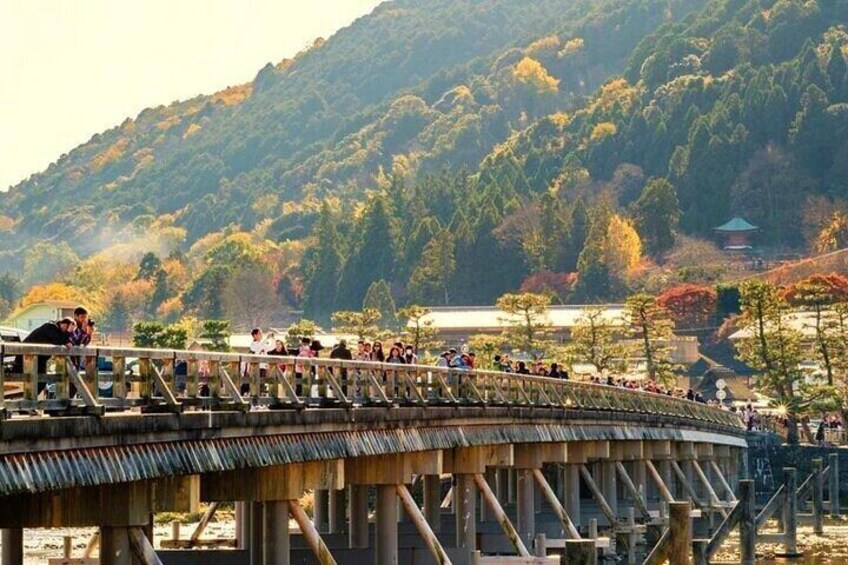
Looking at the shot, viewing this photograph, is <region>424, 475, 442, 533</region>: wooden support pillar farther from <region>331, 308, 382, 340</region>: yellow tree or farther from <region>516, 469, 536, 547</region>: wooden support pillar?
<region>331, 308, 382, 340</region>: yellow tree

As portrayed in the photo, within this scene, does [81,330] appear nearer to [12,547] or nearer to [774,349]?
[12,547]

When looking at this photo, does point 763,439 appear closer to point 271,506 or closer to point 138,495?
point 271,506

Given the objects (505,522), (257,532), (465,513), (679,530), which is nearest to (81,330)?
(257,532)

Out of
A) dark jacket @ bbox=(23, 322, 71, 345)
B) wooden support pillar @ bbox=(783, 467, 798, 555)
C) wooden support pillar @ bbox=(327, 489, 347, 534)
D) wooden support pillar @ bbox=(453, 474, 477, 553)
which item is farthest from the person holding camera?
wooden support pillar @ bbox=(783, 467, 798, 555)

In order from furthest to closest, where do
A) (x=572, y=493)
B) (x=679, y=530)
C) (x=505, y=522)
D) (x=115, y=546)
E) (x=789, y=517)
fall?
(x=789, y=517), (x=572, y=493), (x=505, y=522), (x=679, y=530), (x=115, y=546)

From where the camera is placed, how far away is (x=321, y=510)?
60.2 meters

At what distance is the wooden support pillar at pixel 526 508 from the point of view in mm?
52719

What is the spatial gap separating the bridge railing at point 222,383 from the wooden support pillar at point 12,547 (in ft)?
7.61

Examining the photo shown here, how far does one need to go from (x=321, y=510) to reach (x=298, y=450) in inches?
1007

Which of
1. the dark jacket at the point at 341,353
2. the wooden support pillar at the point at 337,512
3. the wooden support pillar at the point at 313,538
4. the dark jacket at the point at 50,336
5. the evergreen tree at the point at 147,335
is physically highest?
the dark jacket at the point at 50,336

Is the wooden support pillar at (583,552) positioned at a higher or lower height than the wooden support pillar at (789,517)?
higher

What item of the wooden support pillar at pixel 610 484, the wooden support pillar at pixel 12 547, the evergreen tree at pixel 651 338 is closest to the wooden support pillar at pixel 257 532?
the wooden support pillar at pixel 12 547

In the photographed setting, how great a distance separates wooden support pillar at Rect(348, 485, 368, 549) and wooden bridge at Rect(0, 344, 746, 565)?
0.03 metres

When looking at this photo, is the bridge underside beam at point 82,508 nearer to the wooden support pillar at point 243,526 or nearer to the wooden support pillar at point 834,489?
the wooden support pillar at point 243,526
